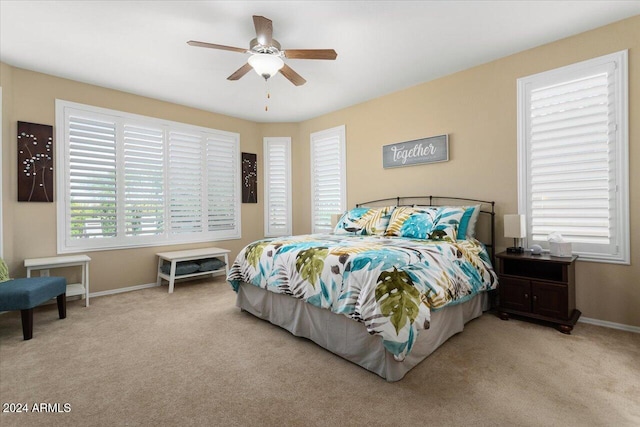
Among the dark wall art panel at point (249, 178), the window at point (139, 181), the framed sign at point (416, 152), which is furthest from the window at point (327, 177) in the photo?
the window at point (139, 181)

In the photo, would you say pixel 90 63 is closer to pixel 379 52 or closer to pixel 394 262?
pixel 379 52

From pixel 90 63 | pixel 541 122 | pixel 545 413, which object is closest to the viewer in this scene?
pixel 545 413

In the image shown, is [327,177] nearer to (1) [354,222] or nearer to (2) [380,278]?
(1) [354,222]

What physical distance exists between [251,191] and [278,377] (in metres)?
3.98

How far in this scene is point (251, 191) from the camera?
5578mm

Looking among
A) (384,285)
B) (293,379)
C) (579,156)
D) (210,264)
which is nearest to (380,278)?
(384,285)

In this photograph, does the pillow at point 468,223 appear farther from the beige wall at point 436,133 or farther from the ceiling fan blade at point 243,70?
the ceiling fan blade at point 243,70

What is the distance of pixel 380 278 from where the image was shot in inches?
78.6

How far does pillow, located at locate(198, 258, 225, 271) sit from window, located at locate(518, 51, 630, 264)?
4.05m

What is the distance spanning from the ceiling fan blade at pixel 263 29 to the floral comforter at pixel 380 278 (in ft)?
5.94

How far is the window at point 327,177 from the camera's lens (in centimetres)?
504

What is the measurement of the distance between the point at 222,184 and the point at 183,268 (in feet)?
5.28

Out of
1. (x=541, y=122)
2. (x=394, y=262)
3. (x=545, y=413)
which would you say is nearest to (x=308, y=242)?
(x=394, y=262)

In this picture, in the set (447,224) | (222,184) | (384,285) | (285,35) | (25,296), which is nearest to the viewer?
(384,285)
